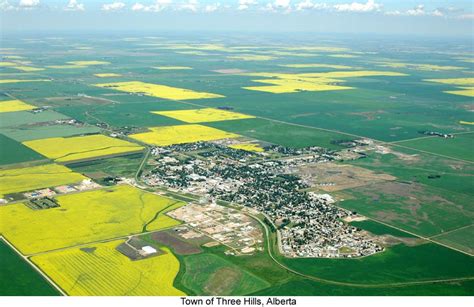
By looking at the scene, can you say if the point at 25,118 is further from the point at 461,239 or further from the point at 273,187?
the point at 461,239

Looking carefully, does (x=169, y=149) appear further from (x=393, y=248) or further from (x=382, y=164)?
(x=393, y=248)

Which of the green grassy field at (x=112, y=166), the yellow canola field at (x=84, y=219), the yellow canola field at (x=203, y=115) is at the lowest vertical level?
the yellow canola field at (x=203, y=115)

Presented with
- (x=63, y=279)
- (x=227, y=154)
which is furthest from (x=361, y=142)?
(x=63, y=279)

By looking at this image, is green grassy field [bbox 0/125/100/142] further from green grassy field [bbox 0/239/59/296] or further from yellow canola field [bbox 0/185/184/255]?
green grassy field [bbox 0/239/59/296]

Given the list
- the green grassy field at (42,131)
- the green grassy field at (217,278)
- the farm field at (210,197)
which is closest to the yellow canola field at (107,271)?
the farm field at (210,197)

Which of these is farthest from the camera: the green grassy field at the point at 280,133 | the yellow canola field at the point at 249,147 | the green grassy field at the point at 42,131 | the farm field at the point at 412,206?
the green grassy field at the point at 280,133

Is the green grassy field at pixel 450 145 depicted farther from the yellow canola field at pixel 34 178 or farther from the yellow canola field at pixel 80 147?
the yellow canola field at pixel 34 178
